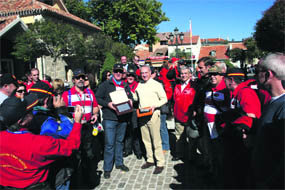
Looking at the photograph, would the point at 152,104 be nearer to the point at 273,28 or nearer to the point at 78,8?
the point at 273,28

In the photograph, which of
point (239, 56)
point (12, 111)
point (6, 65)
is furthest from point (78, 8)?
point (12, 111)

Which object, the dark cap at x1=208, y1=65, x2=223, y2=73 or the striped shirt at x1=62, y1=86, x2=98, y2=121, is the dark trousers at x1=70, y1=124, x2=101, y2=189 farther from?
the dark cap at x1=208, y1=65, x2=223, y2=73

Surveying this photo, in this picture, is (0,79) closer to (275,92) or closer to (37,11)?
(275,92)

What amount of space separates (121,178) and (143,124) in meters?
1.15

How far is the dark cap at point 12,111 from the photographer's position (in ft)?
6.96

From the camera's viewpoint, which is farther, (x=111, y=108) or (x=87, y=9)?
(x=87, y=9)

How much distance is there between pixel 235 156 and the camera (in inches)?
117

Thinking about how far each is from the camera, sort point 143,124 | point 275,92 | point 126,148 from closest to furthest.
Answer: point 275,92, point 143,124, point 126,148

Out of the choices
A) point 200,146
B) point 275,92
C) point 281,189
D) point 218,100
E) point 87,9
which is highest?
point 87,9

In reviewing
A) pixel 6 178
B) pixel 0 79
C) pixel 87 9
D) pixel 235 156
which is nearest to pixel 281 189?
pixel 235 156

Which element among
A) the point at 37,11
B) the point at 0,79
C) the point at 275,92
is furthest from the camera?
the point at 37,11

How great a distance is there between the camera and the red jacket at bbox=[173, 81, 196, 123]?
15.5 feet

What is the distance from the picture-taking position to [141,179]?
14.2ft

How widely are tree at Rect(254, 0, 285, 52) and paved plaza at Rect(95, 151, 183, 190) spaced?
95.5 ft
